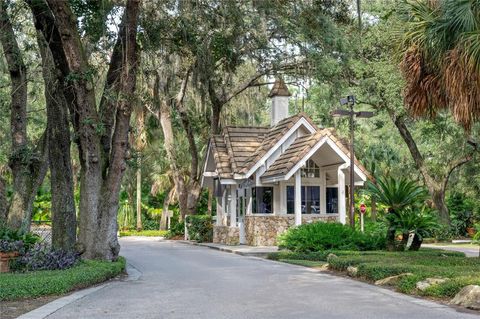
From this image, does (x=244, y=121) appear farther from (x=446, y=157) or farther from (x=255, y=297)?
(x=255, y=297)

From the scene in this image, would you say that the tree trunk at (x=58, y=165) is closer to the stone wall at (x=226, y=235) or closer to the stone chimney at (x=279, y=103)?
the stone wall at (x=226, y=235)

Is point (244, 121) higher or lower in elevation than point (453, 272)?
higher

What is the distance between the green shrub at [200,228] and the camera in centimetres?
3134

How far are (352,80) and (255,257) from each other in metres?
11.8

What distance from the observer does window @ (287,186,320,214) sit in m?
25.7

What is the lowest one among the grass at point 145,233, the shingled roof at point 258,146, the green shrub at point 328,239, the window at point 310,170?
the grass at point 145,233

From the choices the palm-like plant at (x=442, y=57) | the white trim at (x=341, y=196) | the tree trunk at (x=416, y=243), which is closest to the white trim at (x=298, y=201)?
the white trim at (x=341, y=196)

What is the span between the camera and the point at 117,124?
14508 mm

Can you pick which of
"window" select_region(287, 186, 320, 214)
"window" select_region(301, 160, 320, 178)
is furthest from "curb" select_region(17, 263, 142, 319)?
"window" select_region(301, 160, 320, 178)

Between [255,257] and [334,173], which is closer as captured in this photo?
[255,257]

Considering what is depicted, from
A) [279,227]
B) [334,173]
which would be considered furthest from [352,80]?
[279,227]

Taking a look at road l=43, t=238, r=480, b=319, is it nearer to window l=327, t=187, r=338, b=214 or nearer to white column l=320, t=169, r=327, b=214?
white column l=320, t=169, r=327, b=214

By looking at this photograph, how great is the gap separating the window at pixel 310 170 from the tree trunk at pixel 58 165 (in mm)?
13334

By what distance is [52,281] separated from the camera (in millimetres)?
10344
